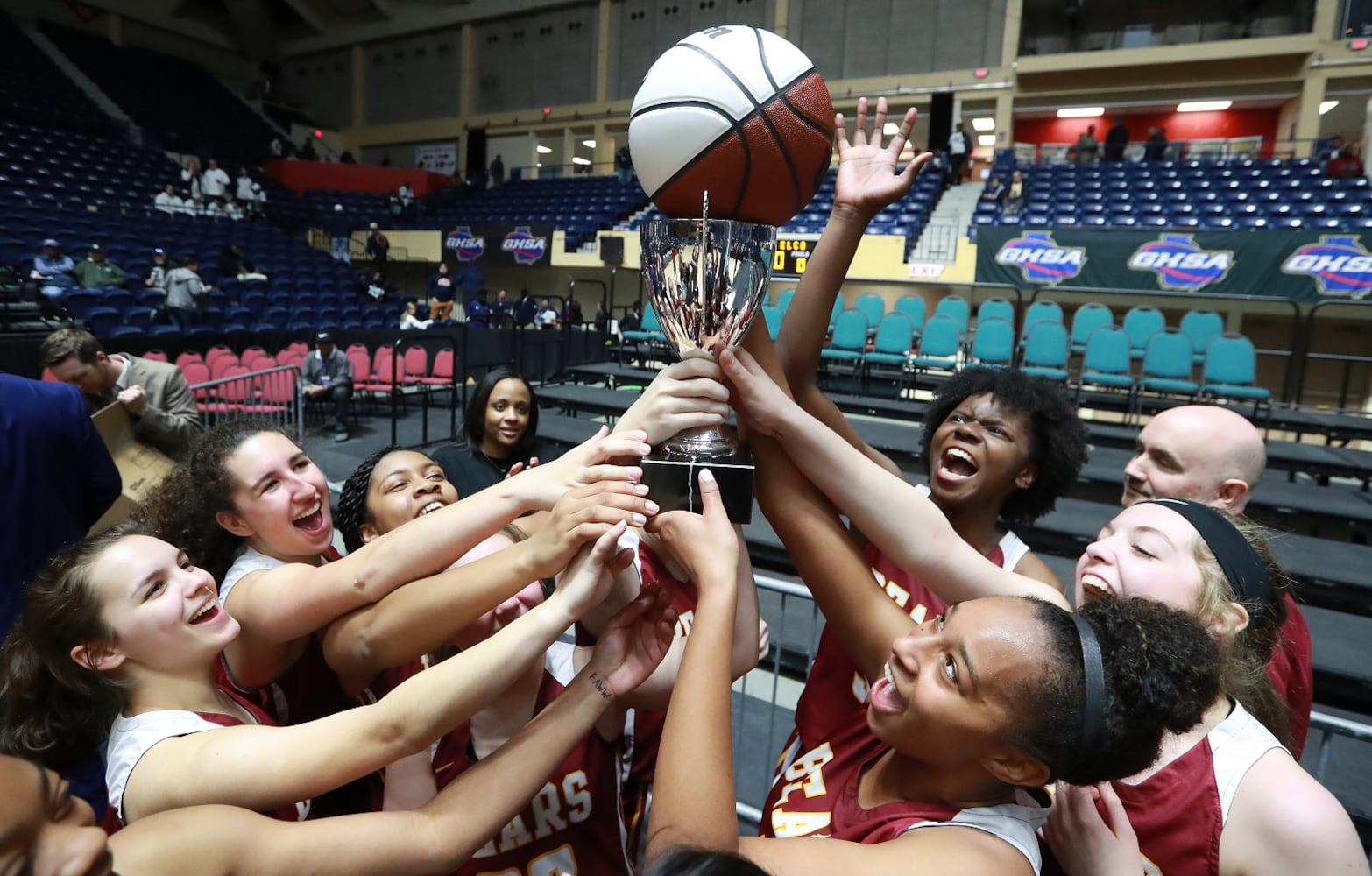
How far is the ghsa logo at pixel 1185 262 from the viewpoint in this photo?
8.88 m

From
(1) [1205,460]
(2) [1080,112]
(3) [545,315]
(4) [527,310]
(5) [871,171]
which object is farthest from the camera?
(2) [1080,112]

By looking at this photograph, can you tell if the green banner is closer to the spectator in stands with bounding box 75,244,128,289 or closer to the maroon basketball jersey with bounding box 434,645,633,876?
the maroon basketball jersey with bounding box 434,645,633,876

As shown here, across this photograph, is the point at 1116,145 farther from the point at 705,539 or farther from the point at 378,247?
the point at 705,539

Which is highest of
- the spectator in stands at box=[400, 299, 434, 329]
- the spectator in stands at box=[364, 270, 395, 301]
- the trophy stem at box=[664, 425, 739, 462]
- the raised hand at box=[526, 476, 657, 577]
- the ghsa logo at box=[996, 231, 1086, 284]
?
the ghsa logo at box=[996, 231, 1086, 284]

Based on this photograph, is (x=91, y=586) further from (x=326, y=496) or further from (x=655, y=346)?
(x=655, y=346)

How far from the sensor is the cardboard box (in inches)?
114

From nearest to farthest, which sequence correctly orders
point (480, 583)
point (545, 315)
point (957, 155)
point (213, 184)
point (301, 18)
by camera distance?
1. point (480, 583)
2. point (545, 315)
3. point (957, 155)
4. point (213, 184)
5. point (301, 18)

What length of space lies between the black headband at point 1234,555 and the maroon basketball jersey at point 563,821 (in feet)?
3.72

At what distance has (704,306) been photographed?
4.72 ft

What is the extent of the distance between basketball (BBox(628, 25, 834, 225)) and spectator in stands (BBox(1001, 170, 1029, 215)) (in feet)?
41.2

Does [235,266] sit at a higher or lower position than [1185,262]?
lower

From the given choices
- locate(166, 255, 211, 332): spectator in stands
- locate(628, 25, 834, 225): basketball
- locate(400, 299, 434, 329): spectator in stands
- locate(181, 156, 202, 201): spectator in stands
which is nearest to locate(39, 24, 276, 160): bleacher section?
locate(181, 156, 202, 201): spectator in stands

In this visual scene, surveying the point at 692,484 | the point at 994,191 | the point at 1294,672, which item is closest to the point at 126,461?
the point at 692,484

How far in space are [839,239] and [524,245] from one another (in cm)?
1581
